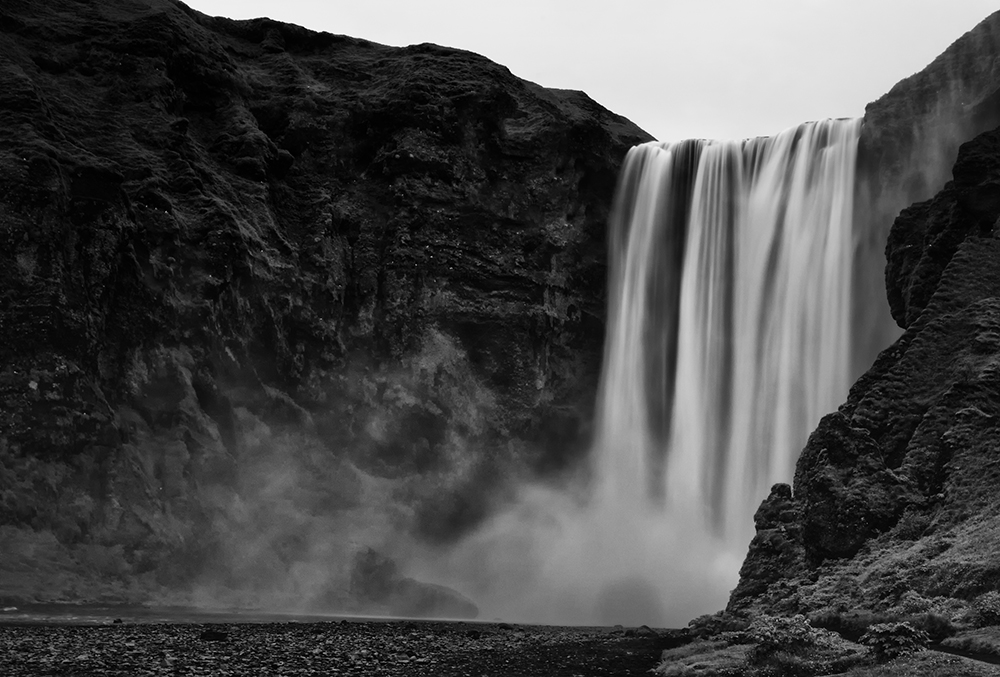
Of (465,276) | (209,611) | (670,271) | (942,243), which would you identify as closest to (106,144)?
(465,276)

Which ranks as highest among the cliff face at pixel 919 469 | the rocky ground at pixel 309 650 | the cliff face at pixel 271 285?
the cliff face at pixel 271 285

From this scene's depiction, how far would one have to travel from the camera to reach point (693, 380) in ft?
169

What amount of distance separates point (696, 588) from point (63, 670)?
30.1 m

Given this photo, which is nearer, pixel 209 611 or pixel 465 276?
pixel 209 611

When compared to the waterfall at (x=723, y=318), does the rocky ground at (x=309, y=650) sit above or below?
below

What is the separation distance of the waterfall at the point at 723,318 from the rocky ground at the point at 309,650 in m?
18.6

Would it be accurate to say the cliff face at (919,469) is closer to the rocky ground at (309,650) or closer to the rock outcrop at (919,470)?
the rock outcrop at (919,470)

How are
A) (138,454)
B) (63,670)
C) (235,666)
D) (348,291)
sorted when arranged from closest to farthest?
(63,670)
(235,666)
(138,454)
(348,291)

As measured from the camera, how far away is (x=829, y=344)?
45469mm

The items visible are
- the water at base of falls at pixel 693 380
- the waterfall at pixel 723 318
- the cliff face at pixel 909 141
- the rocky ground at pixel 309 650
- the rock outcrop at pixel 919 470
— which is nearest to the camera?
the rocky ground at pixel 309 650

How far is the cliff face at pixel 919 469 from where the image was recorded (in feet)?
78.4

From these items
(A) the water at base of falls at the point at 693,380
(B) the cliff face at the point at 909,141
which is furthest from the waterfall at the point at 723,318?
(B) the cliff face at the point at 909,141

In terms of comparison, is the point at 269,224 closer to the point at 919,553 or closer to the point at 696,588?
the point at 696,588

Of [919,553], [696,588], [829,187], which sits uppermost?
[829,187]
